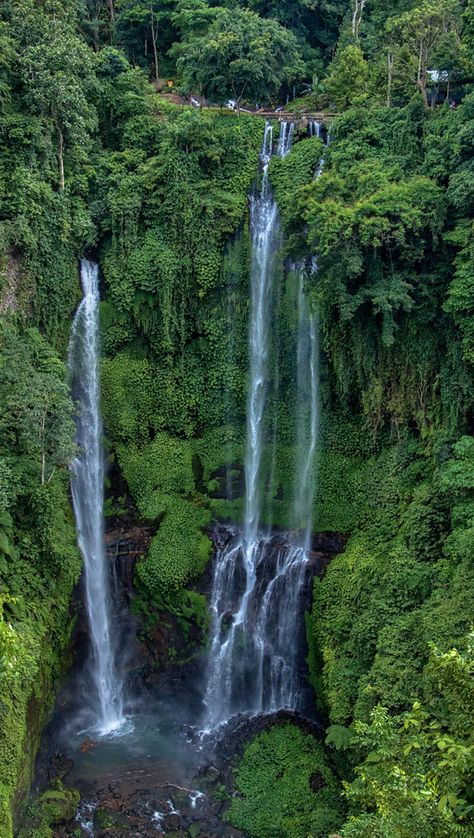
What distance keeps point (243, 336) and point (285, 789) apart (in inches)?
446

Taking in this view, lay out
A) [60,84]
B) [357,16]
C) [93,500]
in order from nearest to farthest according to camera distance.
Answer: [60,84] → [93,500] → [357,16]

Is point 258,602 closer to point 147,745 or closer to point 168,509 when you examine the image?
point 168,509

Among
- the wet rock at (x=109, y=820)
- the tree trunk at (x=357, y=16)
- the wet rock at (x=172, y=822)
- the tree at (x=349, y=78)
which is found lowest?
the wet rock at (x=172, y=822)

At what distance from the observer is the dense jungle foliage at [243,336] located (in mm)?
13859

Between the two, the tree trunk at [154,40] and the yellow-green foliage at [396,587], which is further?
the tree trunk at [154,40]

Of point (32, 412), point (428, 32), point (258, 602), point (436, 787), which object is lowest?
point (258, 602)

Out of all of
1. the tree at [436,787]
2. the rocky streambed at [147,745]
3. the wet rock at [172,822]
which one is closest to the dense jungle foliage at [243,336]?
the rocky streambed at [147,745]

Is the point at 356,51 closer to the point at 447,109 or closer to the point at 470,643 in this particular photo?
the point at 447,109

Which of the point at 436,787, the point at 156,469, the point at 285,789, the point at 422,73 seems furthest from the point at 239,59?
the point at 436,787

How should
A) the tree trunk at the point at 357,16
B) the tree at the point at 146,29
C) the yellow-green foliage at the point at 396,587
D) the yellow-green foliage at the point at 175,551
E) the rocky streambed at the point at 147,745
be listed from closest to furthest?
the yellow-green foliage at the point at 396,587 < the rocky streambed at the point at 147,745 < the yellow-green foliage at the point at 175,551 < the tree trunk at the point at 357,16 < the tree at the point at 146,29

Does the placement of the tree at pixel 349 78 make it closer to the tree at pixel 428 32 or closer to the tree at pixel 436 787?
the tree at pixel 428 32

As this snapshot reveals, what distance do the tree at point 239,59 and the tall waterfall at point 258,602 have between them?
447cm

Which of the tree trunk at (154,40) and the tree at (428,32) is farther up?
the tree trunk at (154,40)

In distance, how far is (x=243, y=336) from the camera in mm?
18781
